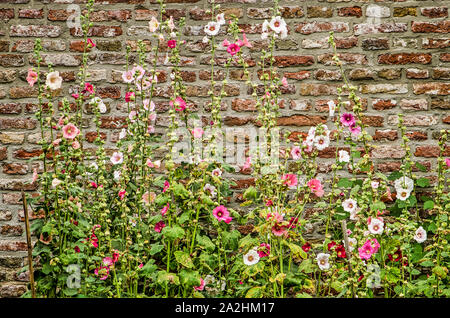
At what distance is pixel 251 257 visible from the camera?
1959 mm

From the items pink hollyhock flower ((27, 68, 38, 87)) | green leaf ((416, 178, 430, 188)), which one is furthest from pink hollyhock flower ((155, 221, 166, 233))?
green leaf ((416, 178, 430, 188))

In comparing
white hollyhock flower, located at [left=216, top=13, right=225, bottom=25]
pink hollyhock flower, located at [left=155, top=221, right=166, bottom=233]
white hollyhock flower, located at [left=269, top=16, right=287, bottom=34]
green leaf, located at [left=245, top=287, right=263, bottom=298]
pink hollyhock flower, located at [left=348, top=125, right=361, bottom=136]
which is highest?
white hollyhock flower, located at [left=216, top=13, right=225, bottom=25]

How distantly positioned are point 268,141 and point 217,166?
256mm

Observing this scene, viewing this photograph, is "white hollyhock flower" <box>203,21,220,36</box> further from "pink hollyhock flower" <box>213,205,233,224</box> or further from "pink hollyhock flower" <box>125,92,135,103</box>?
"pink hollyhock flower" <box>213,205,233,224</box>

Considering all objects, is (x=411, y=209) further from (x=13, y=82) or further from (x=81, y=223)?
(x=13, y=82)

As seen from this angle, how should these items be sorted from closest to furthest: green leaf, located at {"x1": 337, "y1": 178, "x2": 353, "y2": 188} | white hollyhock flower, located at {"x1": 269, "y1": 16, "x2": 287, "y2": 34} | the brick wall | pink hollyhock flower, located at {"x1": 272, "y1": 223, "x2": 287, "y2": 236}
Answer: pink hollyhock flower, located at {"x1": 272, "y1": 223, "x2": 287, "y2": 236}, white hollyhock flower, located at {"x1": 269, "y1": 16, "x2": 287, "y2": 34}, green leaf, located at {"x1": 337, "y1": 178, "x2": 353, "y2": 188}, the brick wall

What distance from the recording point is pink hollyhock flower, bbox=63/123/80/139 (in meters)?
1.88

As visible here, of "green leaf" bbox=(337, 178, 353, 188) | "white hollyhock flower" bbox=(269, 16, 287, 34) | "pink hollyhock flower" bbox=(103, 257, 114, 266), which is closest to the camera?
"pink hollyhock flower" bbox=(103, 257, 114, 266)

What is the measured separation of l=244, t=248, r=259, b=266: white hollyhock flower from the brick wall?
32.6 inches

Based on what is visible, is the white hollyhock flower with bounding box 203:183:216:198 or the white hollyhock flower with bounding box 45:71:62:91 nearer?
the white hollyhock flower with bounding box 45:71:62:91

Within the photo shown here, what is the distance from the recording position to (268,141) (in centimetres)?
219

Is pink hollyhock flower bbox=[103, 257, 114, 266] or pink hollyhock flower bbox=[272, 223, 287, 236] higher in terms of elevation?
pink hollyhock flower bbox=[272, 223, 287, 236]
